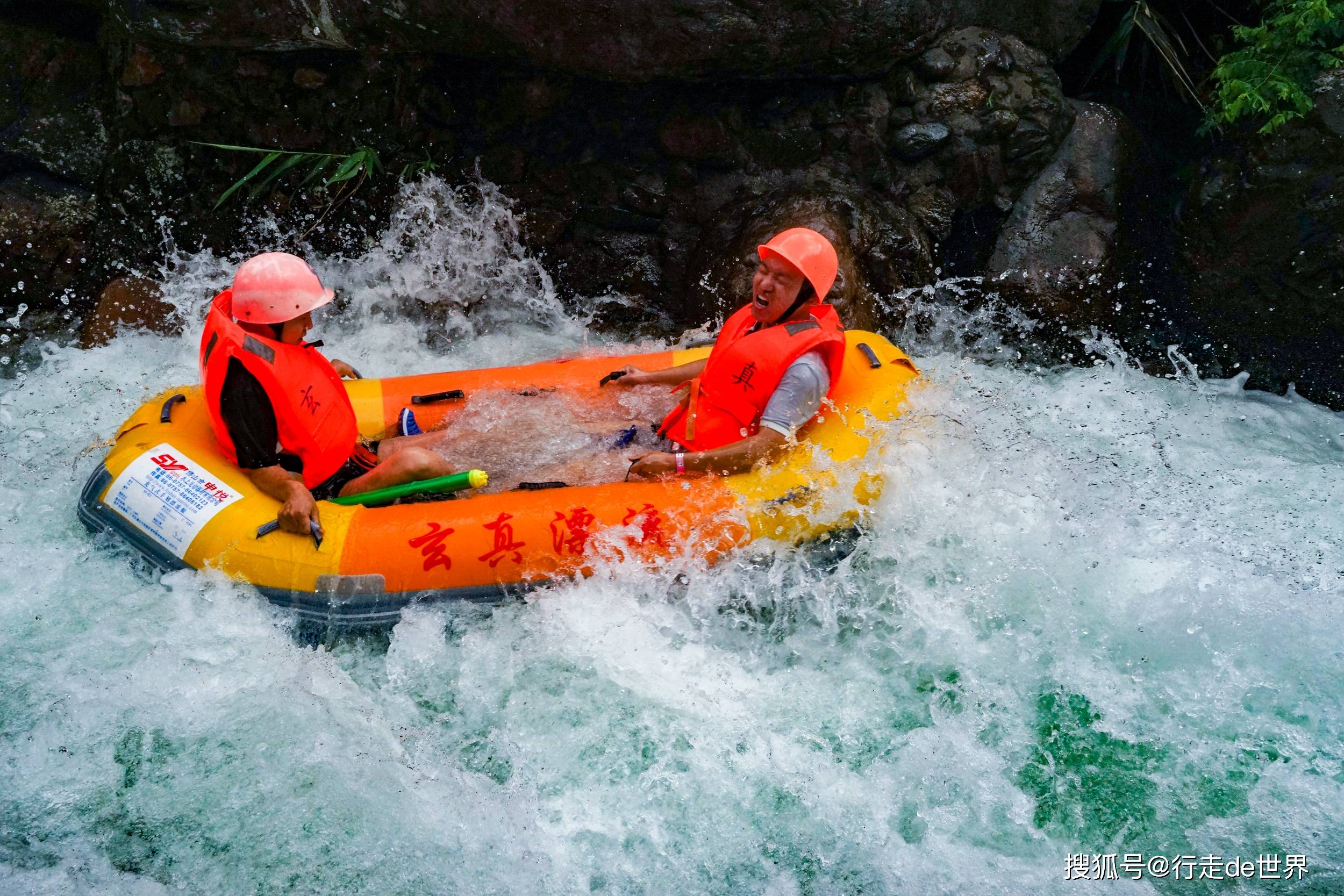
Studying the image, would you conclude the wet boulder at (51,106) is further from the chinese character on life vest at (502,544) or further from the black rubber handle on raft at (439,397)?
the chinese character on life vest at (502,544)

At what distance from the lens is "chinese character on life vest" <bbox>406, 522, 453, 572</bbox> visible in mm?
3809

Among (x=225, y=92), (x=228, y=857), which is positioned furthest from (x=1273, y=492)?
(x=225, y=92)

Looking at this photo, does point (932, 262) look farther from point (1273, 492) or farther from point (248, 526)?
point (248, 526)

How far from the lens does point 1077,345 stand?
597 cm

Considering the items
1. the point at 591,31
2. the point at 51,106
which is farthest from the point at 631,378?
the point at 51,106

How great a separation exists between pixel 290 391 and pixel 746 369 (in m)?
1.65

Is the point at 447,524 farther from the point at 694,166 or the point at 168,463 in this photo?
the point at 694,166

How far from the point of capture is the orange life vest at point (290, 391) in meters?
3.67

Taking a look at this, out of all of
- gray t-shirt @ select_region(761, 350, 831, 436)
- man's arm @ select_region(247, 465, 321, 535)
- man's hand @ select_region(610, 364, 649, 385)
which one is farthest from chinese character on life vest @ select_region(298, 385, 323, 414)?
gray t-shirt @ select_region(761, 350, 831, 436)

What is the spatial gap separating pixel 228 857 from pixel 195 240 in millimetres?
3993

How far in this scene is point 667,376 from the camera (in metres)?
4.67

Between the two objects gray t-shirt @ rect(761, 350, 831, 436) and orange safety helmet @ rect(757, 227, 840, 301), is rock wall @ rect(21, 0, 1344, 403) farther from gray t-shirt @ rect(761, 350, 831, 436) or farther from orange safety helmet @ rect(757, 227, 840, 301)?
gray t-shirt @ rect(761, 350, 831, 436)

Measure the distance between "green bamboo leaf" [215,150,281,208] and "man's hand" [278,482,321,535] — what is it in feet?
9.13

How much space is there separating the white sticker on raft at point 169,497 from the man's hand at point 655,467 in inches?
58.2
